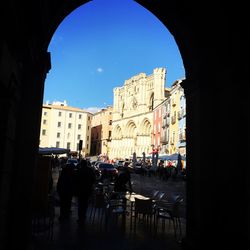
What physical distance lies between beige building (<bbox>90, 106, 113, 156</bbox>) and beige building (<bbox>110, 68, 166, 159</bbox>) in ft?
27.4

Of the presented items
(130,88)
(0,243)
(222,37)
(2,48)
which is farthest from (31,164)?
(130,88)

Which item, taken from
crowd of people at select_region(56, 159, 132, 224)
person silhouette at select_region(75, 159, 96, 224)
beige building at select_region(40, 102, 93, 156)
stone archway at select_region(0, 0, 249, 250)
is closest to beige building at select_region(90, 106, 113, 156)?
beige building at select_region(40, 102, 93, 156)

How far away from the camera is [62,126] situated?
74.6 metres

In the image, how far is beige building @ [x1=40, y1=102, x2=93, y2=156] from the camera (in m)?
72.8

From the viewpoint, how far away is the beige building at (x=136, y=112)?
61906 mm

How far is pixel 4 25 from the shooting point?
2.85 m

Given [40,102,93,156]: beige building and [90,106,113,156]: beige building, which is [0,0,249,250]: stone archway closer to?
[40,102,93,156]: beige building

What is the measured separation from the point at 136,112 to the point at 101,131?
24198mm

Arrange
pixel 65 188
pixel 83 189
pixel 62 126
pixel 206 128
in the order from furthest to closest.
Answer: pixel 62 126
pixel 65 188
pixel 83 189
pixel 206 128

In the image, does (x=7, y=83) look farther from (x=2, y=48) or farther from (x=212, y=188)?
(x=212, y=188)

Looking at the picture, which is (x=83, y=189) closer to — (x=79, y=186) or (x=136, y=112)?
(x=79, y=186)

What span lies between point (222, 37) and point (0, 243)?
5236 millimetres

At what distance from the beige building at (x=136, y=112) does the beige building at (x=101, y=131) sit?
8350mm

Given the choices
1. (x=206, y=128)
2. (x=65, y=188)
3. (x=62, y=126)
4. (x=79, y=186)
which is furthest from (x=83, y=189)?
(x=62, y=126)
